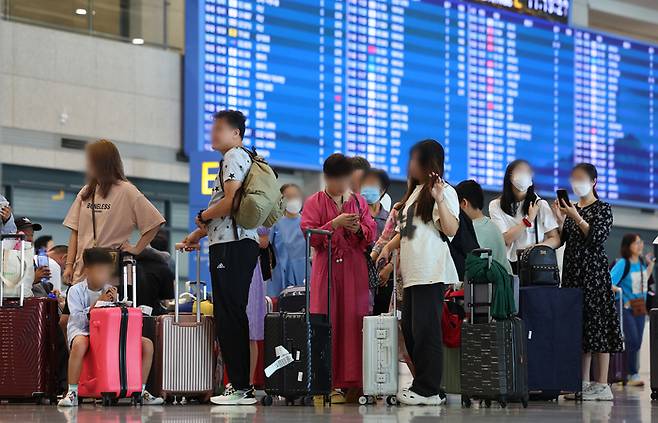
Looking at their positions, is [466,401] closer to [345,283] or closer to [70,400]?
[345,283]

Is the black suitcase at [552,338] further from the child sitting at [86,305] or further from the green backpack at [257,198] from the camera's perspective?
the child sitting at [86,305]

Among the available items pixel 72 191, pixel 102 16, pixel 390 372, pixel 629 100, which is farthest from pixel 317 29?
pixel 390 372

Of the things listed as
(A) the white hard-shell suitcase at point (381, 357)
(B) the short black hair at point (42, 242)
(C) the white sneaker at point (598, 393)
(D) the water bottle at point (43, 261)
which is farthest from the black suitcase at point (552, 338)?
(B) the short black hair at point (42, 242)

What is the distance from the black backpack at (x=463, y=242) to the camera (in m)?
8.11

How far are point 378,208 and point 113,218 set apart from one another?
216 cm

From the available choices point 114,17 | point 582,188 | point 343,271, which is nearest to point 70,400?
point 343,271

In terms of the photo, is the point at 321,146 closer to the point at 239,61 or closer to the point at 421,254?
the point at 239,61

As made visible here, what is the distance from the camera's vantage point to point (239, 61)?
1370 cm

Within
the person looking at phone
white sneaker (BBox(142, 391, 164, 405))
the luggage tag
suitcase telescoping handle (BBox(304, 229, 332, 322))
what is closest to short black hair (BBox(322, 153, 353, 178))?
suitcase telescoping handle (BBox(304, 229, 332, 322))

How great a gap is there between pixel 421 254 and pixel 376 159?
766 centimetres

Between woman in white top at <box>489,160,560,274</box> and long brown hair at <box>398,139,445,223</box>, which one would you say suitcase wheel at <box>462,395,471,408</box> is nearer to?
long brown hair at <box>398,139,445,223</box>

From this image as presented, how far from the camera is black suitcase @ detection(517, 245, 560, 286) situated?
27.5ft

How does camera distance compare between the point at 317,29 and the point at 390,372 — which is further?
the point at 317,29

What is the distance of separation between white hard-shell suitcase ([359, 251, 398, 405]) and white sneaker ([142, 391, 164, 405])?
1287mm
